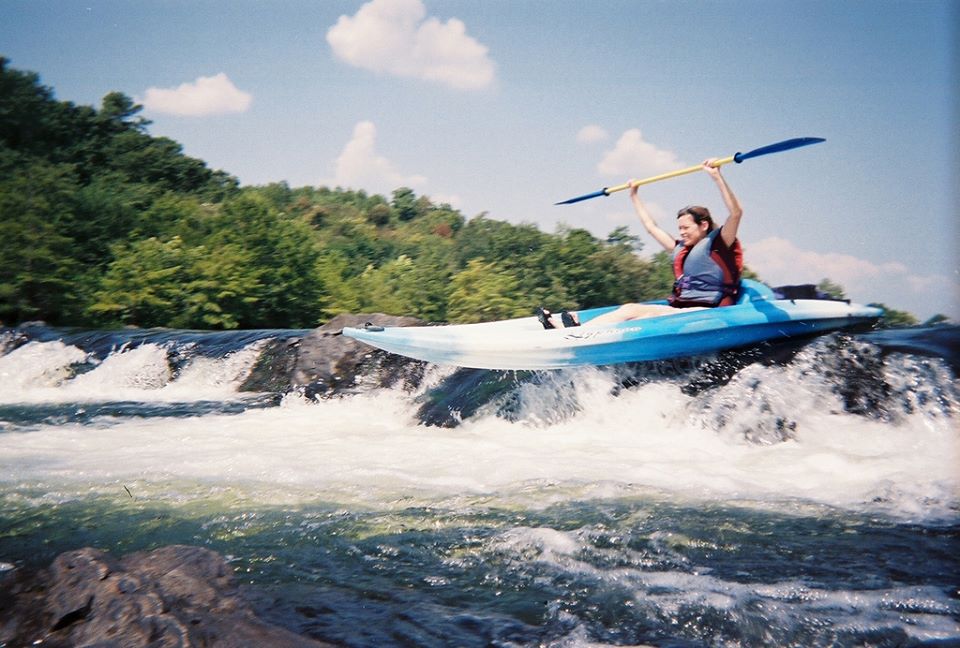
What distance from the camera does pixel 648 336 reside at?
14.9 feet

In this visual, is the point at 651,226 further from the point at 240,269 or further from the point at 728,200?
the point at 240,269

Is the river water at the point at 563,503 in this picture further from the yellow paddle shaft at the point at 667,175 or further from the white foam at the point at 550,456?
the yellow paddle shaft at the point at 667,175

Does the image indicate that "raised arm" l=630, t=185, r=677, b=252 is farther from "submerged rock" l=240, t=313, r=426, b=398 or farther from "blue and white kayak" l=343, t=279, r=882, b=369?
"submerged rock" l=240, t=313, r=426, b=398

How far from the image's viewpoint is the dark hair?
4.86 metres

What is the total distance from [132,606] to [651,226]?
13.8ft

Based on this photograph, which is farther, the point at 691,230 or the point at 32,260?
the point at 32,260

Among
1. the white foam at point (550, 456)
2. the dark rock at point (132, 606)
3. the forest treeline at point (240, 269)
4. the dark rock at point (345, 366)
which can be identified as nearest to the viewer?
the dark rock at point (132, 606)

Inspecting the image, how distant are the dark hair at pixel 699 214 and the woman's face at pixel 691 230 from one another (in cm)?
2

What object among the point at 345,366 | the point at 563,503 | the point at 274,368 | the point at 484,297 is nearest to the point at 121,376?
the point at 274,368

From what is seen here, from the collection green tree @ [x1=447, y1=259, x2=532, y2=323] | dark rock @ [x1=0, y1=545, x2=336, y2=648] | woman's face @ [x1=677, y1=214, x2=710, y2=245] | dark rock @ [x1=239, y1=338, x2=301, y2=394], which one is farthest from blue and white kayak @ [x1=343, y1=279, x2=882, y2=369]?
green tree @ [x1=447, y1=259, x2=532, y2=323]

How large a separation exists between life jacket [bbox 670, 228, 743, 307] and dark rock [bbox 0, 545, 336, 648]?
351 cm

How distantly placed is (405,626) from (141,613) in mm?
597

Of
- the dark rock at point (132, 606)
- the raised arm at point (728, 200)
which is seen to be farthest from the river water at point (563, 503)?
the raised arm at point (728, 200)

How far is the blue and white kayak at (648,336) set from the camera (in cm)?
456
